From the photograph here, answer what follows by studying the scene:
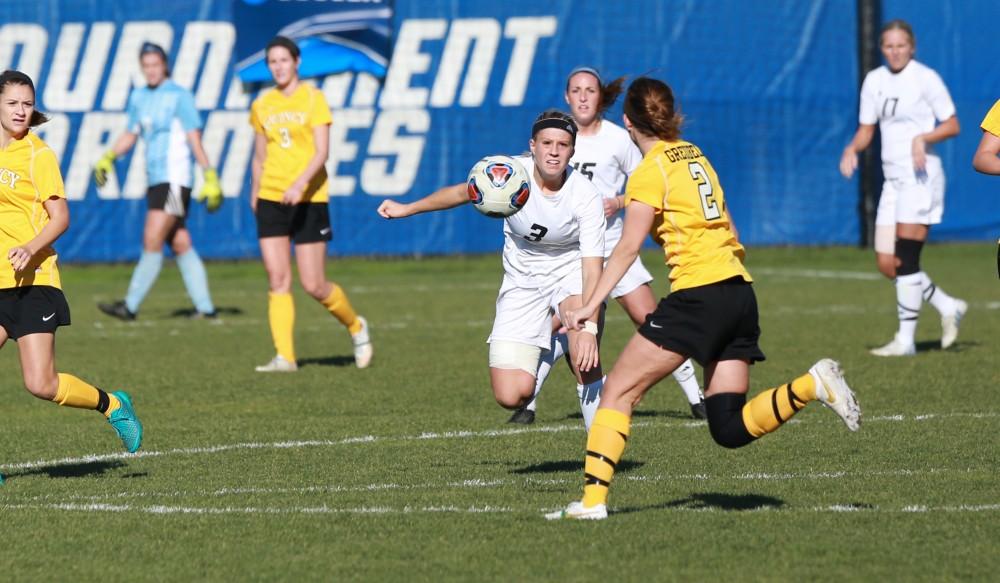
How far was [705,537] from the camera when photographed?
262 inches

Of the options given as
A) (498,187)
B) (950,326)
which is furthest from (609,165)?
(950,326)

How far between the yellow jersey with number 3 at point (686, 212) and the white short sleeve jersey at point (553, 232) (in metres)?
0.93

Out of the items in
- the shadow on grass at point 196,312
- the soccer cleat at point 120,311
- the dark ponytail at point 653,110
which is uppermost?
the dark ponytail at point 653,110

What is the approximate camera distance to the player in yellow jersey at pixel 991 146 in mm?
8719

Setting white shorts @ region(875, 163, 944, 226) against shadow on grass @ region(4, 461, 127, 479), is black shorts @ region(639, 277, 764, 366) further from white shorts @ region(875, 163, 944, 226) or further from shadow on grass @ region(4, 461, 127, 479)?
white shorts @ region(875, 163, 944, 226)

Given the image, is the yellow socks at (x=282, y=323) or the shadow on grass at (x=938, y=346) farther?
the shadow on grass at (x=938, y=346)

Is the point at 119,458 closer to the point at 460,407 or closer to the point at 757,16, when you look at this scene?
the point at 460,407

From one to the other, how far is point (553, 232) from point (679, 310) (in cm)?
159

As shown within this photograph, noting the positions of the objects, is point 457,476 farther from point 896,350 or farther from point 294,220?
point 896,350

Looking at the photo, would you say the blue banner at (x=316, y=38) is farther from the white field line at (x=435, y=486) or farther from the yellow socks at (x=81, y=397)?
the white field line at (x=435, y=486)

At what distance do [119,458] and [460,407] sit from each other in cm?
267

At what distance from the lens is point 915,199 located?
1363 centimetres

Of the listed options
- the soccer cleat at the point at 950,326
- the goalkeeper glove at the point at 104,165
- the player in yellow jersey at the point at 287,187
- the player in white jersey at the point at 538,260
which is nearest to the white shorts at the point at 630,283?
the player in white jersey at the point at 538,260

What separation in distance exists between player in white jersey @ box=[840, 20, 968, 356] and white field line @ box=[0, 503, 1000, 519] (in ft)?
21.6
